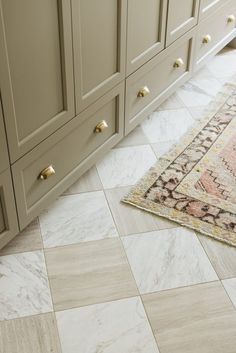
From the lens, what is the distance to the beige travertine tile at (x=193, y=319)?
5.07ft

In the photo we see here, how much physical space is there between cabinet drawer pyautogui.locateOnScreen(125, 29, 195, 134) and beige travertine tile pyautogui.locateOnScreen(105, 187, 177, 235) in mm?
367

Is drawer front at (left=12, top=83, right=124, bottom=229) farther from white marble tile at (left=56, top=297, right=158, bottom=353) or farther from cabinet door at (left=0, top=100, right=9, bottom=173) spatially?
white marble tile at (left=56, top=297, right=158, bottom=353)

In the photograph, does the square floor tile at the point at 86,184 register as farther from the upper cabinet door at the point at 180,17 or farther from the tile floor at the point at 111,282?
the upper cabinet door at the point at 180,17

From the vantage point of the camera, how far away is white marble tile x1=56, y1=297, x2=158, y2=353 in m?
1.53

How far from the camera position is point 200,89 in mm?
2701

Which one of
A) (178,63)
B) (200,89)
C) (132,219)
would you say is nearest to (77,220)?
(132,219)

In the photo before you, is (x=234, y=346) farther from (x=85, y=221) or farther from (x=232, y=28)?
(x=232, y=28)

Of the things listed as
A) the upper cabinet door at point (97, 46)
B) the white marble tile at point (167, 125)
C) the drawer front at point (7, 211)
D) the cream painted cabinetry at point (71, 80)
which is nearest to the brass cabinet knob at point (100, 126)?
Answer: the cream painted cabinetry at point (71, 80)

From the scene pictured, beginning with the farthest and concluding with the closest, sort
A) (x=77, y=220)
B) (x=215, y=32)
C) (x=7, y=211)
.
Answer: (x=215, y=32) < (x=77, y=220) < (x=7, y=211)

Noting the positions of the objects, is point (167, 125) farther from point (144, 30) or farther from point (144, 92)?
point (144, 30)

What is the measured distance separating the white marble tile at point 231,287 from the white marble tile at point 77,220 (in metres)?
0.40

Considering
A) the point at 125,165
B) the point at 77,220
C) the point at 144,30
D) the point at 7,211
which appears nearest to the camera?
the point at 7,211

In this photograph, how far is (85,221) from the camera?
1.94 m

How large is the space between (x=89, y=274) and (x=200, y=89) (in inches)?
51.4
